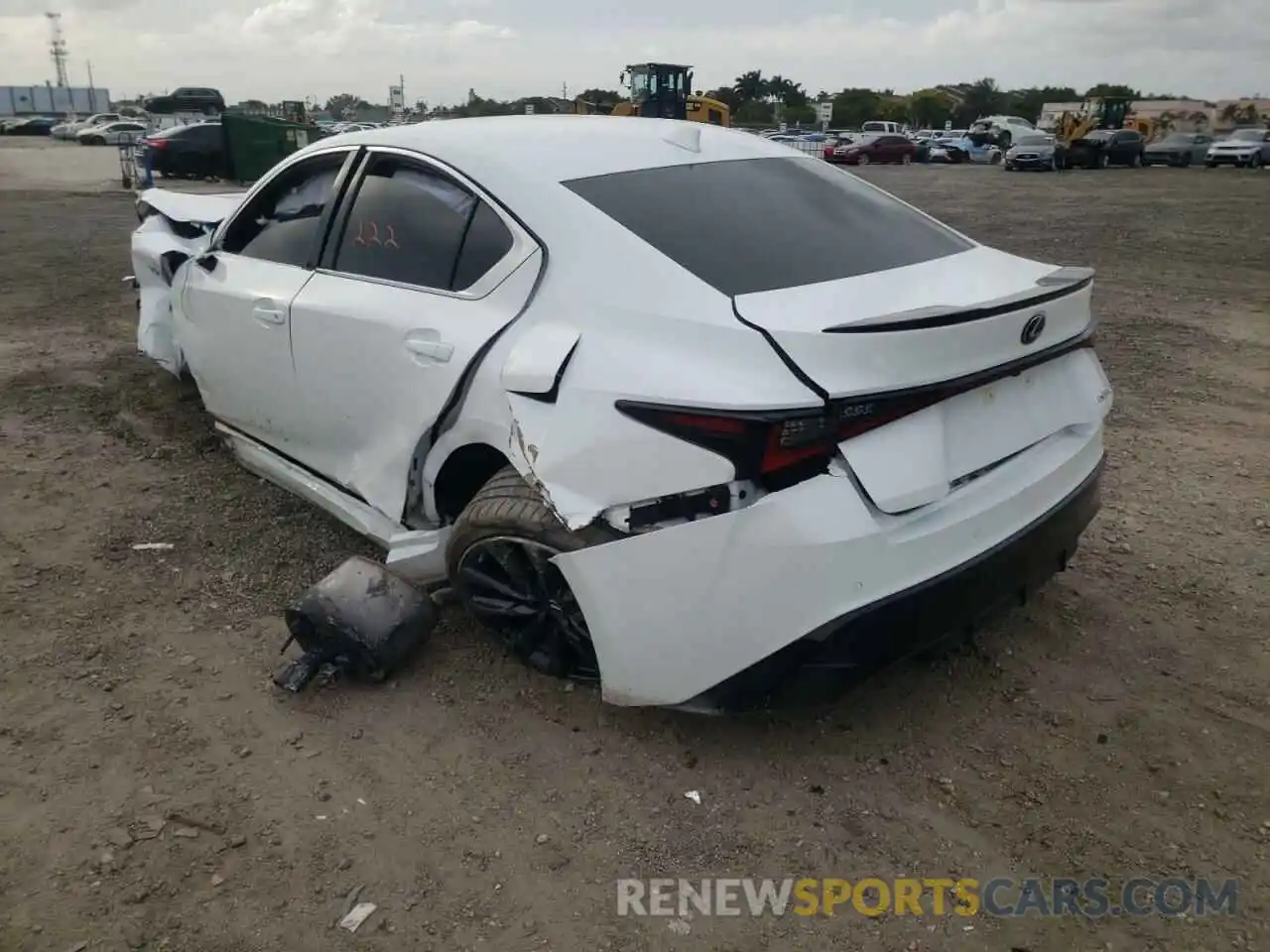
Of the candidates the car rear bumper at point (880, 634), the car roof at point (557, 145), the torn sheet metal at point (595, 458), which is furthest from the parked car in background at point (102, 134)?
the car rear bumper at point (880, 634)

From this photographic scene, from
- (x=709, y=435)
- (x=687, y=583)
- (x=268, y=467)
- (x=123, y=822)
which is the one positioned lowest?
(x=123, y=822)

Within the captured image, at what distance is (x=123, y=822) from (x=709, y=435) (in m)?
1.75

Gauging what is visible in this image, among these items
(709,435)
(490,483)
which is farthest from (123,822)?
(709,435)

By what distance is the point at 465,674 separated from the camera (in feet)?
9.94

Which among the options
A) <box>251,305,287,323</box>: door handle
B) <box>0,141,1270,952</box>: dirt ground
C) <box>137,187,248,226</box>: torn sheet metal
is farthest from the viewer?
<box>137,187,248,226</box>: torn sheet metal

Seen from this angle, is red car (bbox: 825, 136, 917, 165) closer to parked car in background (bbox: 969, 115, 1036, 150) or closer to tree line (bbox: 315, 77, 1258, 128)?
parked car in background (bbox: 969, 115, 1036, 150)

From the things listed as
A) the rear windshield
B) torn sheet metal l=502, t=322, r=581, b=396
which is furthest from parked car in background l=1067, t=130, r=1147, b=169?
torn sheet metal l=502, t=322, r=581, b=396

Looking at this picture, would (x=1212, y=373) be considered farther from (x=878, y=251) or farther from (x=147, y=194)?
(x=147, y=194)

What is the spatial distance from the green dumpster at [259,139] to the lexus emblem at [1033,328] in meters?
22.2

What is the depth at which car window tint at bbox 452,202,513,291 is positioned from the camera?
2.82 m

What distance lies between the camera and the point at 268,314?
360cm

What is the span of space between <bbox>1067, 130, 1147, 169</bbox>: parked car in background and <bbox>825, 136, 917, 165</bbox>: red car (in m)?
6.37

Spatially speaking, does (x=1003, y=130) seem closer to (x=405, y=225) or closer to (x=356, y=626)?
(x=405, y=225)

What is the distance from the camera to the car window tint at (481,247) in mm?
2820
